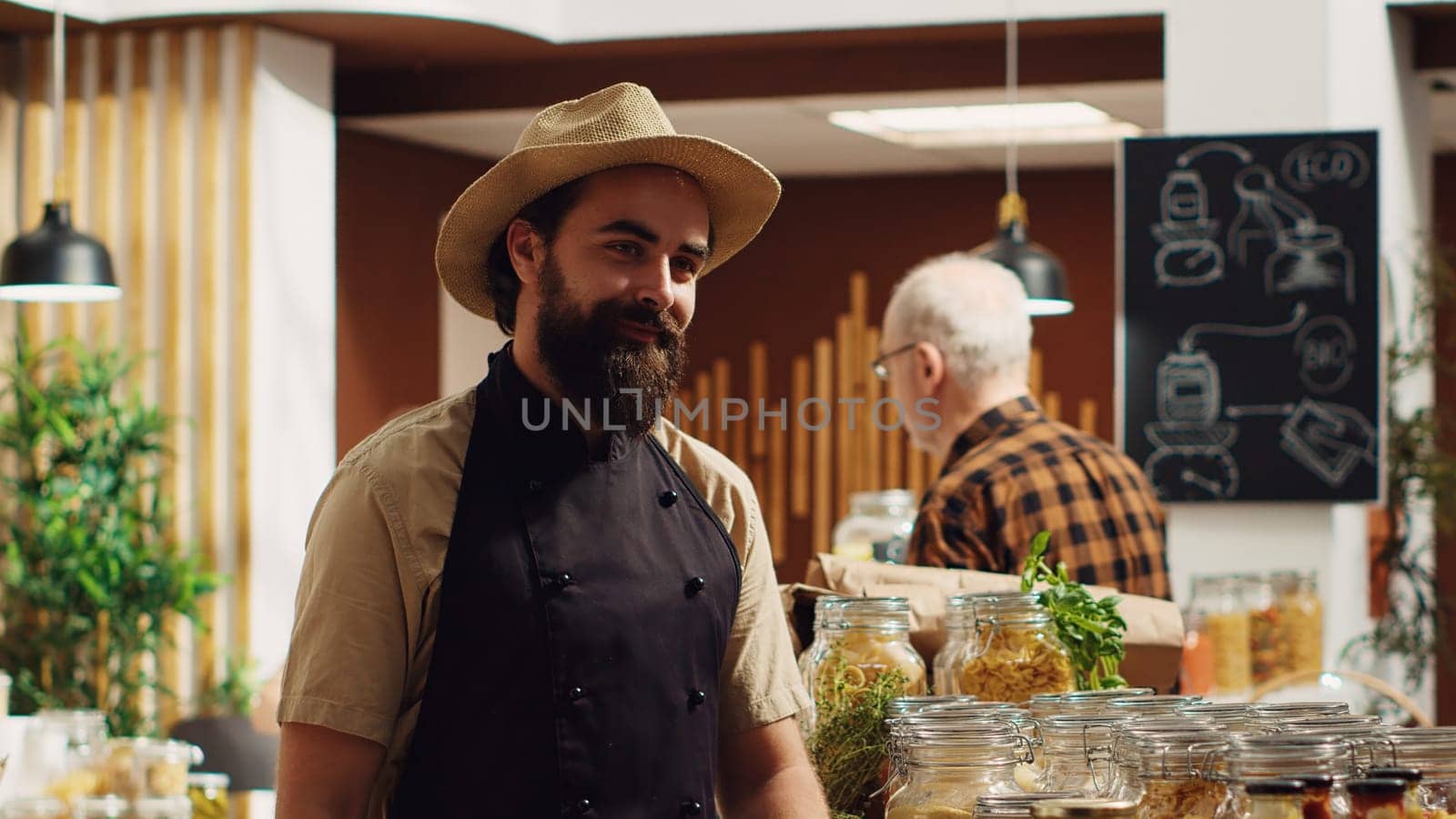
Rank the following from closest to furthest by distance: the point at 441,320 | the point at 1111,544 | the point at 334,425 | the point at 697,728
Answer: the point at 697,728 < the point at 1111,544 < the point at 334,425 < the point at 441,320

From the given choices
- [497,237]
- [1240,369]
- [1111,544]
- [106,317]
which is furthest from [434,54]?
[497,237]

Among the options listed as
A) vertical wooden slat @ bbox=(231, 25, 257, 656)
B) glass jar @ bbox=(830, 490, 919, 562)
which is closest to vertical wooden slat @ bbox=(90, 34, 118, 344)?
vertical wooden slat @ bbox=(231, 25, 257, 656)

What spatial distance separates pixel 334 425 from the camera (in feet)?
22.7

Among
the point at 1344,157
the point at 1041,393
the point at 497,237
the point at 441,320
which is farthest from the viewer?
the point at 1041,393

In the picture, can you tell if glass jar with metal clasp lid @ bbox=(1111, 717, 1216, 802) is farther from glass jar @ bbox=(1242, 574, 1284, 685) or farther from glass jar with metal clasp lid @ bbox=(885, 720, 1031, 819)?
glass jar @ bbox=(1242, 574, 1284, 685)

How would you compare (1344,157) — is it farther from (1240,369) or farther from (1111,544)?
(1111,544)

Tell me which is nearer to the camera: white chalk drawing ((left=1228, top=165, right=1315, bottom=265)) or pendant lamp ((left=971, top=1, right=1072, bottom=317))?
pendant lamp ((left=971, top=1, right=1072, bottom=317))

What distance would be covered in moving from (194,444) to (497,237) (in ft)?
14.3

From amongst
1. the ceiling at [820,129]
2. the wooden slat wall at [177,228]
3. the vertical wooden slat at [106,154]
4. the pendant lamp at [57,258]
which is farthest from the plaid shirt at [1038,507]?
the vertical wooden slat at [106,154]

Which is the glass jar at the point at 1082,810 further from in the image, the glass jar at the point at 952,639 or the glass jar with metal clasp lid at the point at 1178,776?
the glass jar at the point at 952,639

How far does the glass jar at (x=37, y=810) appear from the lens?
1.66 m

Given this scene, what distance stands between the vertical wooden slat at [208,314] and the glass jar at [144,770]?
14.3ft

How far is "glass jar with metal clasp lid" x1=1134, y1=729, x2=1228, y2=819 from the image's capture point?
1.25m

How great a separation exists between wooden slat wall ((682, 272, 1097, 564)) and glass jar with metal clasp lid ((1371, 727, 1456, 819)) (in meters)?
6.67
